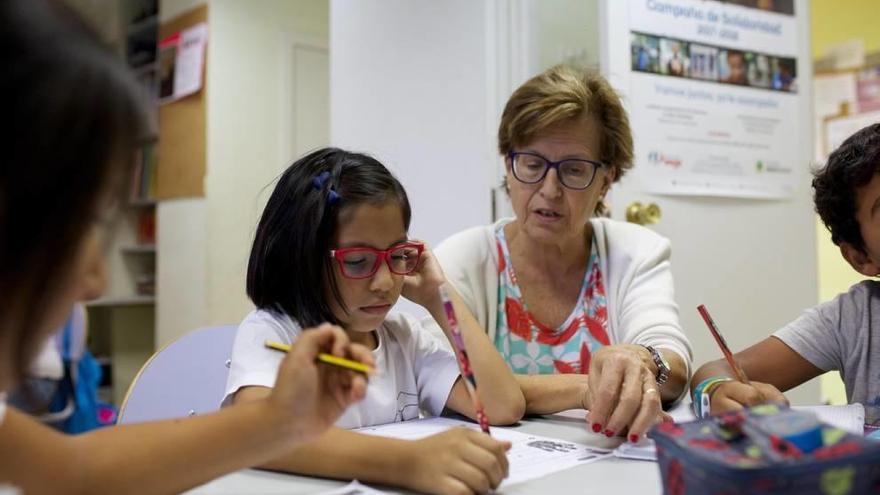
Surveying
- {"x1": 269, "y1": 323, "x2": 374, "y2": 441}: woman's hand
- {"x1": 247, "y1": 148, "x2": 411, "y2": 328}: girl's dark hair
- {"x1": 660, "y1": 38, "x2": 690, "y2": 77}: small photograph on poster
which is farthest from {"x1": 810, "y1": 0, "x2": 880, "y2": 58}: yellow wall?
{"x1": 269, "y1": 323, "x2": 374, "y2": 441}: woman's hand

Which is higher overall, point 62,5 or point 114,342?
point 62,5

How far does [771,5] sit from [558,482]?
2.20 metres

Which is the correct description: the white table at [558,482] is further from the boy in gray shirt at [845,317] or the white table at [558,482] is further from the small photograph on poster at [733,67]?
the small photograph on poster at [733,67]

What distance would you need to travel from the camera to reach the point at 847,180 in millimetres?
1278

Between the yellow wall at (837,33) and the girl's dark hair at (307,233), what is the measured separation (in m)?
3.41

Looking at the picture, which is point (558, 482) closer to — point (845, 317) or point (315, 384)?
point (315, 384)

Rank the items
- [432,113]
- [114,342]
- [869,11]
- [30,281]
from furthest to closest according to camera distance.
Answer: [114,342], [869,11], [432,113], [30,281]

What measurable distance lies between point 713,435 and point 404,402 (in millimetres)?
706

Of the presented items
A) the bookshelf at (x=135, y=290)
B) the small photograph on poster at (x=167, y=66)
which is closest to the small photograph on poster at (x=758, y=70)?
the small photograph on poster at (x=167, y=66)

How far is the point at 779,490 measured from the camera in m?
0.49

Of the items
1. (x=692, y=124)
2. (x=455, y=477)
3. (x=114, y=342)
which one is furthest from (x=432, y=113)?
(x=114, y=342)

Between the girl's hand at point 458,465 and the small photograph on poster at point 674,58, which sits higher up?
the small photograph on poster at point 674,58

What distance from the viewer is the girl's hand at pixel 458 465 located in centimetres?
71

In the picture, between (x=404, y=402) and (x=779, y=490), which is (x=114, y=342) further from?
(x=779, y=490)
